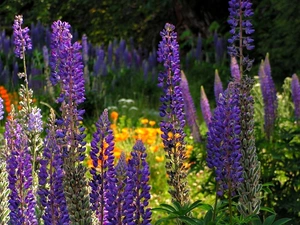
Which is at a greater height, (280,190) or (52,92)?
(52,92)

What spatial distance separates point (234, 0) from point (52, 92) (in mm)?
6672

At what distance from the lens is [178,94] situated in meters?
3.17

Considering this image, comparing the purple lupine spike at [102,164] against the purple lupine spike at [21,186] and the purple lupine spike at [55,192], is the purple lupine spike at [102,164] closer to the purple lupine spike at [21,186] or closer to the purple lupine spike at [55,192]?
the purple lupine spike at [55,192]

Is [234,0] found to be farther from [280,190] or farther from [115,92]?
[115,92]

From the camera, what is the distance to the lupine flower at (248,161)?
3029 mm

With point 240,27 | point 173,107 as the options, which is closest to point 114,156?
point 173,107

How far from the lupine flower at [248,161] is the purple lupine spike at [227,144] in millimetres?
172

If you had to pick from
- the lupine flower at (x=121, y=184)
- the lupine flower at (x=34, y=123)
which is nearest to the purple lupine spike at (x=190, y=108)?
the lupine flower at (x=34, y=123)

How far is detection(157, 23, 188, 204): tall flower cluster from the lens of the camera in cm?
312

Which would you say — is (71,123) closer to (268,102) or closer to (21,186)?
(21,186)

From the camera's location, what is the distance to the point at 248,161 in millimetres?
3025

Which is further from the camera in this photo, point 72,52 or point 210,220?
point 210,220

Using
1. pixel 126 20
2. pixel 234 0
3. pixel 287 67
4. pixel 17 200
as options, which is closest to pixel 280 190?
pixel 234 0

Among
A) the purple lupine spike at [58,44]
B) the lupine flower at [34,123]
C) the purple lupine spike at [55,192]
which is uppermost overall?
the purple lupine spike at [58,44]
